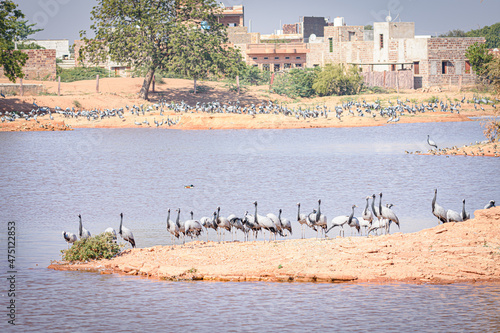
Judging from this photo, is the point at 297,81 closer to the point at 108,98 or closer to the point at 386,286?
the point at 108,98

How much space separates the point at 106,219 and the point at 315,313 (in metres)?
10.5

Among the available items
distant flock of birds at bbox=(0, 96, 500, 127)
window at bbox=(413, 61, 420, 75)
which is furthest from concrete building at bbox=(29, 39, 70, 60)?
window at bbox=(413, 61, 420, 75)

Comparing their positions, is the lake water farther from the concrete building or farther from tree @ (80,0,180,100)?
the concrete building

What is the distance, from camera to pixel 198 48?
64.3 m

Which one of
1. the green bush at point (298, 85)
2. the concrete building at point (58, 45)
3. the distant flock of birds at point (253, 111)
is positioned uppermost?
the concrete building at point (58, 45)

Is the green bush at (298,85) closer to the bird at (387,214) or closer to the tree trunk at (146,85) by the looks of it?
the tree trunk at (146,85)

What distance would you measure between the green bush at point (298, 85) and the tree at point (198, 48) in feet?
28.6

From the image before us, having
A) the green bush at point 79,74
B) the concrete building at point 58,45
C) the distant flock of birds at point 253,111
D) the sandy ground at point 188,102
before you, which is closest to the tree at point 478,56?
the sandy ground at point 188,102

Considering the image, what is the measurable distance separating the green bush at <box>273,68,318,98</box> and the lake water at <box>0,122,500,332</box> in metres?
19.9

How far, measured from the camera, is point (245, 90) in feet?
243

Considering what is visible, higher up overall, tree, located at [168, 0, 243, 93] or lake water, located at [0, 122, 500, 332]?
tree, located at [168, 0, 243, 93]

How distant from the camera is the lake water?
11.7 metres

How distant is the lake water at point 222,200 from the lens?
1169 cm

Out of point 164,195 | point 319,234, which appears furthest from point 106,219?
point 319,234
